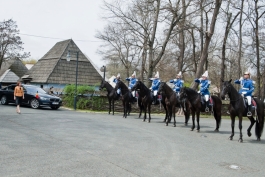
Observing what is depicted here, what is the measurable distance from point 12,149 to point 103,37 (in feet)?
134

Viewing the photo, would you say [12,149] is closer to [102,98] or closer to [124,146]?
[124,146]

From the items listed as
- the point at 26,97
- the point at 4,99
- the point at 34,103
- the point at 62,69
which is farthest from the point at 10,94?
the point at 62,69

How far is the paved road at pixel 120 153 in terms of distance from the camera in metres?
7.65

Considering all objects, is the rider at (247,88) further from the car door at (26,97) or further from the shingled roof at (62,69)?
the shingled roof at (62,69)

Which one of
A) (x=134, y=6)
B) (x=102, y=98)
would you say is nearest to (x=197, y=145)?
(x=102, y=98)

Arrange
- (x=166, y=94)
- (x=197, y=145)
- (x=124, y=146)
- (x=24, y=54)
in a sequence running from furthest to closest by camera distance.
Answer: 1. (x=24, y=54)
2. (x=166, y=94)
3. (x=197, y=145)
4. (x=124, y=146)

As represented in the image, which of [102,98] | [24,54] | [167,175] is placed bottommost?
[167,175]

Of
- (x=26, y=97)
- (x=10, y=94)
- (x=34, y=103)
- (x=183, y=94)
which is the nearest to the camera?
(x=183, y=94)

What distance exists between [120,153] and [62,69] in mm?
35967

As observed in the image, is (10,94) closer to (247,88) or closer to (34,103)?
(34,103)

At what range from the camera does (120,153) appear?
9.51 metres

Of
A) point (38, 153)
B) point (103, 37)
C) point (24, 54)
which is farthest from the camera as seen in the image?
point (24, 54)

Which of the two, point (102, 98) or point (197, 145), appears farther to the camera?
point (102, 98)

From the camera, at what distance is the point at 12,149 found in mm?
9414
